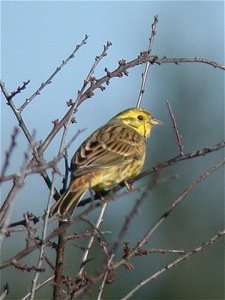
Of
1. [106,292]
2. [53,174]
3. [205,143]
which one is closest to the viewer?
[53,174]

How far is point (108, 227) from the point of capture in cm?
2002

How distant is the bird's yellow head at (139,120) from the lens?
24.2 ft

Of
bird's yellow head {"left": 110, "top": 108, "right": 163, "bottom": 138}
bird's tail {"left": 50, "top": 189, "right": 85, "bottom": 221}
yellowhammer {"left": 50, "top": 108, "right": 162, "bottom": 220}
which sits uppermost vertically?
bird's yellow head {"left": 110, "top": 108, "right": 163, "bottom": 138}

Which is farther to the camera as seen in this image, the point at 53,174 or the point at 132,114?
the point at 132,114

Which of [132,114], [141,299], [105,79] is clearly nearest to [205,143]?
[141,299]

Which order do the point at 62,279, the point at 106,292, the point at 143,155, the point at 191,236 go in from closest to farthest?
the point at 62,279, the point at 143,155, the point at 106,292, the point at 191,236

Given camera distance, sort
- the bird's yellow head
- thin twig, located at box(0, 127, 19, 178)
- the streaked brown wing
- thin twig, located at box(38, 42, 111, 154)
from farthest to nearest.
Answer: the bird's yellow head, the streaked brown wing, thin twig, located at box(38, 42, 111, 154), thin twig, located at box(0, 127, 19, 178)

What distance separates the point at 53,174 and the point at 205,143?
67.6 feet

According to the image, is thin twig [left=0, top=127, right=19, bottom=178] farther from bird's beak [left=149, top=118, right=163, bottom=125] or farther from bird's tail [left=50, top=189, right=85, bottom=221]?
bird's beak [left=149, top=118, right=163, bottom=125]

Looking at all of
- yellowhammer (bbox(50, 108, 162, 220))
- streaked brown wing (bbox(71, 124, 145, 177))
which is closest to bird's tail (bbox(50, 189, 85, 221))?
yellowhammer (bbox(50, 108, 162, 220))

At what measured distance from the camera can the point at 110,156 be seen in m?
6.71

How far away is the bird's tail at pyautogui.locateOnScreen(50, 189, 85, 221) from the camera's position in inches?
Result: 209

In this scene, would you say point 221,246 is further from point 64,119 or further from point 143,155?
point 64,119

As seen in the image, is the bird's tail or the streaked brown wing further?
the streaked brown wing
